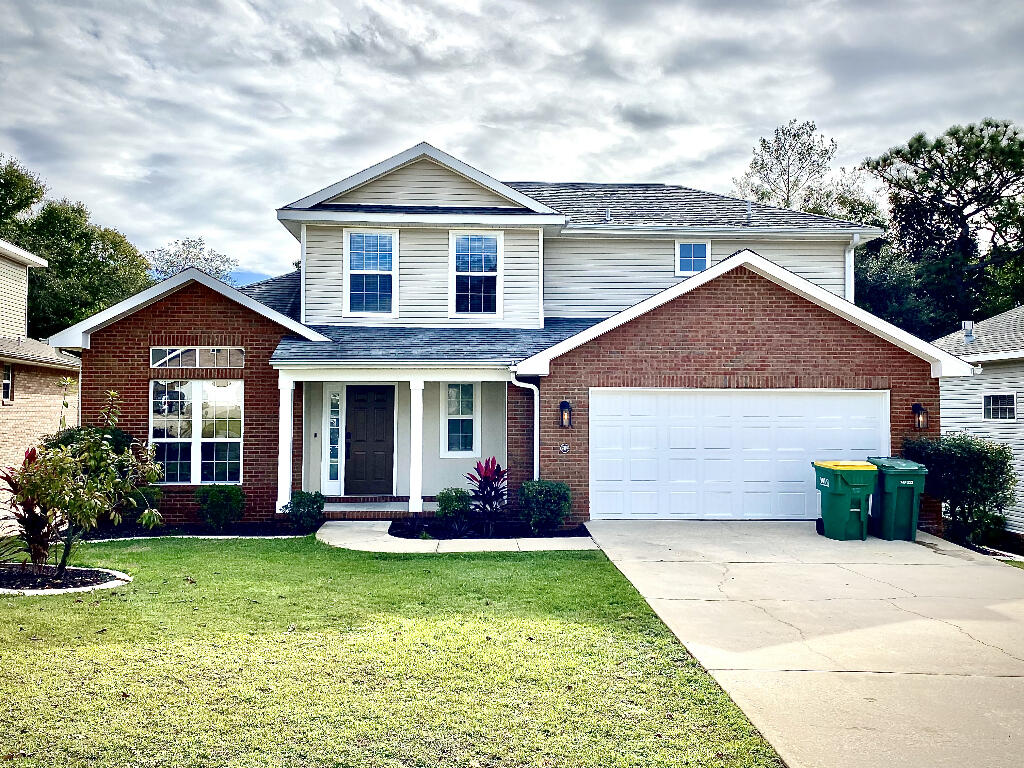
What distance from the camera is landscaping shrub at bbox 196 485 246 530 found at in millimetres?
12578

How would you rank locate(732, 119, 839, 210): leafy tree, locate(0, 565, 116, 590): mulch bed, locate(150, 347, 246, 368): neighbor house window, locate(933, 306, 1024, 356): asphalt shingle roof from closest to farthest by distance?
locate(0, 565, 116, 590): mulch bed → locate(150, 347, 246, 368): neighbor house window → locate(933, 306, 1024, 356): asphalt shingle roof → locate(732, 119, 839, 210): leafy tree

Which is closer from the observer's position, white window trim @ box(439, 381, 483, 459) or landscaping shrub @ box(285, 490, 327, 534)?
landscaping shrub @ box(285, 490, 327, 534)

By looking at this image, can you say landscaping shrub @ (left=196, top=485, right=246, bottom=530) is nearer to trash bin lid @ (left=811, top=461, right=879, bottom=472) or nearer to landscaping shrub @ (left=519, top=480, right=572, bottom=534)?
landscaping shrub @ (left=519, top=480, right=572, bottom=534)

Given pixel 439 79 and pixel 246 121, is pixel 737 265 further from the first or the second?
pixel 246 121

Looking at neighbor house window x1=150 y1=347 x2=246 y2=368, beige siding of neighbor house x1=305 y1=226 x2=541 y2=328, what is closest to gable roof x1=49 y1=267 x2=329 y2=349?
neighbor house window x1=150 y1=347 x2=246 y2=368

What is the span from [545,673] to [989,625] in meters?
4.38

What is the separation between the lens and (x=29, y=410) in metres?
17.5

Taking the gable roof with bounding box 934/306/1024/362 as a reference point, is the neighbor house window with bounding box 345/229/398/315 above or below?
above

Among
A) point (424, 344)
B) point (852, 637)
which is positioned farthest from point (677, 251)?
point (852, 637)

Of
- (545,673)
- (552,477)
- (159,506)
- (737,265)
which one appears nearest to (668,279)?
(737,265)

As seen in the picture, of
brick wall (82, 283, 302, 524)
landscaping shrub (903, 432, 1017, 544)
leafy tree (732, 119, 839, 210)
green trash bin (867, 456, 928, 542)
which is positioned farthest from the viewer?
leafy tree (732, 119, 839, 210)

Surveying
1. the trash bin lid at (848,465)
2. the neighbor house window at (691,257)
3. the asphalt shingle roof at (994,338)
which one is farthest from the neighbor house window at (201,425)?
the asphalt shingle roof at (994,338)

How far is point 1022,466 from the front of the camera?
16.7 meters

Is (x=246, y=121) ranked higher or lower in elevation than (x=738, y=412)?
higher
